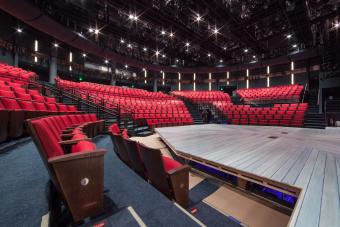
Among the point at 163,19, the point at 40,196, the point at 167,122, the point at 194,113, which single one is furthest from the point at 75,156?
the point at 194,113

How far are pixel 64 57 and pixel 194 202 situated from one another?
1325 cm

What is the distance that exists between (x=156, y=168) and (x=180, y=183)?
9.2 inches

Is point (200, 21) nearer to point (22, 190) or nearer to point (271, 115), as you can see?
point (271, 115)

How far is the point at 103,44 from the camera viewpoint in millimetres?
9609

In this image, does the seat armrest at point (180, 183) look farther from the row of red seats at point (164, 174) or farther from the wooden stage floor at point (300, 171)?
the wooden stage floor at point (300, 171)

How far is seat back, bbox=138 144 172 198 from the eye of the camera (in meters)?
1.27

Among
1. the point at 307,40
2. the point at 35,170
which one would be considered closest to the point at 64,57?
the point at 35,170

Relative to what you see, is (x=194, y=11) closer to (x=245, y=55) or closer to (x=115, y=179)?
(x=245, y=55)

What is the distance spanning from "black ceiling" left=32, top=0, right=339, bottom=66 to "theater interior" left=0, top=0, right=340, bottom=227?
6 centimetres

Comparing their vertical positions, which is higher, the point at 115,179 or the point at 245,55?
the point at 245,55

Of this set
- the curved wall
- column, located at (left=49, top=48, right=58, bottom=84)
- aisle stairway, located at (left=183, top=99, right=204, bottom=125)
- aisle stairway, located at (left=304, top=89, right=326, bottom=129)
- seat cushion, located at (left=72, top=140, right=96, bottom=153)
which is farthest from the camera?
column, located at (left=49, top=48, right=58, bottom=84)

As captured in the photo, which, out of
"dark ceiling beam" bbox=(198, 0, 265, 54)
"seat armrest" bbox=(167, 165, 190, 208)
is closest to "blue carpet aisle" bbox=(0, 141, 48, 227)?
"seat armrest" bbox=(167, 165, 190, 208)

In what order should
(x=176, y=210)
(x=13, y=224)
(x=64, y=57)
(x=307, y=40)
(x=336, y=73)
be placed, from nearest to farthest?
(x=13, y=224), (x=176, y=210), (x=336, y=73), (x=307, y=40), (x=64, y=57)

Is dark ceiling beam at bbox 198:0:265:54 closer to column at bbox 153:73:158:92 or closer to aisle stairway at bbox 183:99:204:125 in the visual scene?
aisle stairway at bbox 183:99:204:125
